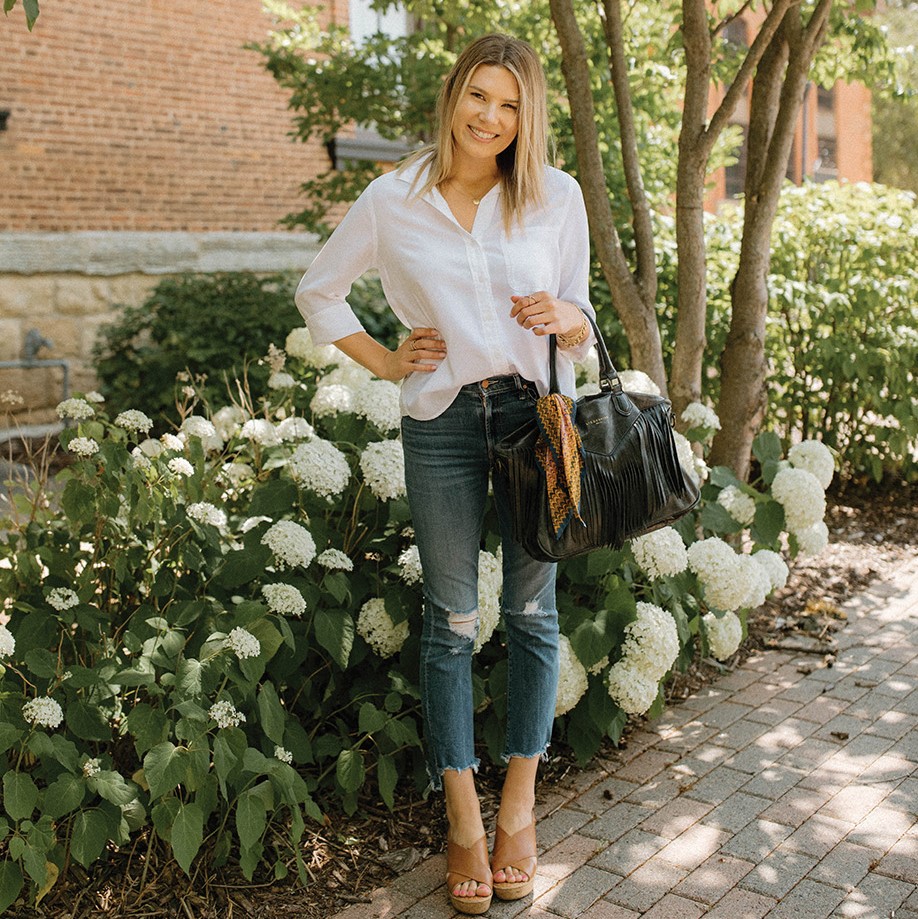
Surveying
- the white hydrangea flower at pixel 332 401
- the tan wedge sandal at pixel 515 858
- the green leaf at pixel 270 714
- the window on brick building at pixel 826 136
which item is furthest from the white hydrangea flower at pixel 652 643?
the window on brick building at pixel 826 136

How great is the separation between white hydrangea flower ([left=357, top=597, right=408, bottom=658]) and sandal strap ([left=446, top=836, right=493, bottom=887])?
60 cm

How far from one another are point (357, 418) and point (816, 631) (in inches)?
91.5

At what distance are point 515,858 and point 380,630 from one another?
0.74 metres

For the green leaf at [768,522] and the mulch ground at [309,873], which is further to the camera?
the green leaf at [768,522]

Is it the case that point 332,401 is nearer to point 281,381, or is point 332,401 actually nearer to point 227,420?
point 281,381

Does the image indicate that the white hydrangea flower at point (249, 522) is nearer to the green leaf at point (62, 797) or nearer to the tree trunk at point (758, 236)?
the green leaf at point (62, 797)

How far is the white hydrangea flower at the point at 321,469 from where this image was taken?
10.6 feet

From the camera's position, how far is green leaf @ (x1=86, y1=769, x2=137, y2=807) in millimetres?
2592

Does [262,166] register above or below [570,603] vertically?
above

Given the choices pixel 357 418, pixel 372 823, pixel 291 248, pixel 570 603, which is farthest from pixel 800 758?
pixel 291 248

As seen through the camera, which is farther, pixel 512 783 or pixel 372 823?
pixel 372 823

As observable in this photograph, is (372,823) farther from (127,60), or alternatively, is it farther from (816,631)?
(127,60)

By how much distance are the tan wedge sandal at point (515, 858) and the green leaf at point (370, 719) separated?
414 mm

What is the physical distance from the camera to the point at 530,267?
271 cm
